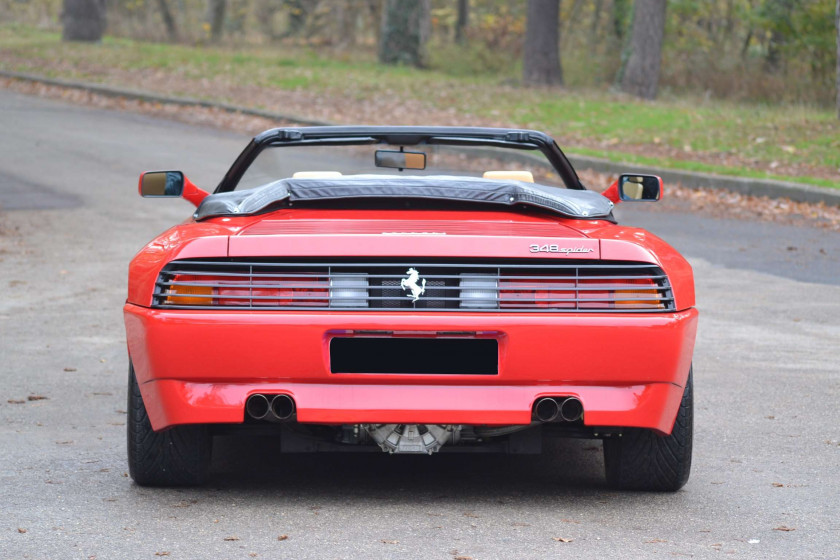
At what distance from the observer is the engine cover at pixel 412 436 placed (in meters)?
4.43

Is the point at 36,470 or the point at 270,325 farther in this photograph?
the point at 36,470

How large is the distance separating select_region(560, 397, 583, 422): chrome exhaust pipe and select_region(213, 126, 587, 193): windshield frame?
1.60m

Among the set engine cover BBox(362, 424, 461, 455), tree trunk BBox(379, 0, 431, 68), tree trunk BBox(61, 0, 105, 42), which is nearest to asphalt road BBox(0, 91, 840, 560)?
engine cover BBox(362, 424, 461, 455)

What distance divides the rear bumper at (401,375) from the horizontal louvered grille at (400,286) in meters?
0.06

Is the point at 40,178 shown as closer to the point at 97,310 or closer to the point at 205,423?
the point at 97,310

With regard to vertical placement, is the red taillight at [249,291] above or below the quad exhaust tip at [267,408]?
above

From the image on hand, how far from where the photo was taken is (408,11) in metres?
32.1

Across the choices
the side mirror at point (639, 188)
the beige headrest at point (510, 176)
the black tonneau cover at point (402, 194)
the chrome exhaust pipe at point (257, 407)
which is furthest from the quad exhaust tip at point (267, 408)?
the side mirror at point (639, 188)

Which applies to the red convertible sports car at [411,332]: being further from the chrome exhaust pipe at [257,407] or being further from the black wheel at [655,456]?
the black wheel at [655,456]

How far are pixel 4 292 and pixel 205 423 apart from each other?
5922 millimetres

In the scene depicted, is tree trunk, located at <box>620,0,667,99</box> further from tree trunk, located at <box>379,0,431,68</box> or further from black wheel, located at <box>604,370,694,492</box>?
black wheel, located at <box>604,370,694,492</box>

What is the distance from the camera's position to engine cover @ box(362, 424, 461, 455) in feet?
14.5

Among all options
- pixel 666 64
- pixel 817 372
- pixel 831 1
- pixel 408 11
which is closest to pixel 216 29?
pixel 408 11

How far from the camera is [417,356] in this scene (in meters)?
4.24
